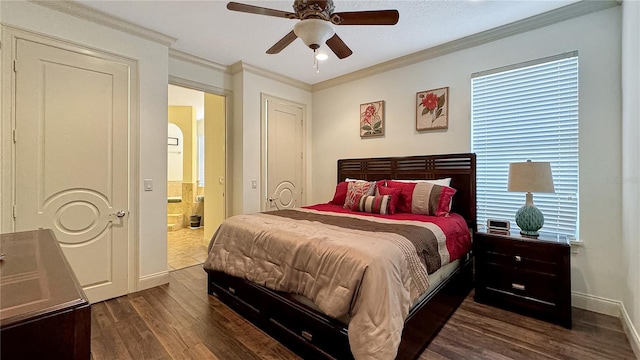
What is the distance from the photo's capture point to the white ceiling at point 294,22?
2555 mm

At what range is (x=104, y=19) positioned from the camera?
2705 mm

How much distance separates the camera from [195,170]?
22.4 ft

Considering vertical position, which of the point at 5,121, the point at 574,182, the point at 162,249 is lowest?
the point at 162,249

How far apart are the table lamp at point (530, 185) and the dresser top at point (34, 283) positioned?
2958mm

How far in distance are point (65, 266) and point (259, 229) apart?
140 cm

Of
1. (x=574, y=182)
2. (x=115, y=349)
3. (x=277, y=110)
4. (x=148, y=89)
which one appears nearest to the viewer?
(x=115, y=349)

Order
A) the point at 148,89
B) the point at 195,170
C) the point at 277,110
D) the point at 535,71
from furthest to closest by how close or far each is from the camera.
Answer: the point at 195,170, the point at 277,110, the point at 148,89, the point at 535,71

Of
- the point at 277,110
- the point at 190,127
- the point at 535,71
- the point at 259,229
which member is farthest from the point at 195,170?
the point at 535,71

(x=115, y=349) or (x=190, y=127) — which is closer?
(x=115, y=349)

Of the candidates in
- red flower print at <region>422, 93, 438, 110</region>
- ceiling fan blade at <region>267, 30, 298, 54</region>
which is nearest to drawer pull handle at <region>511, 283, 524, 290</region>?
red flower print at <region>422, 93, 438, 110</region>

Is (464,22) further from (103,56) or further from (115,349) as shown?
(115,349)

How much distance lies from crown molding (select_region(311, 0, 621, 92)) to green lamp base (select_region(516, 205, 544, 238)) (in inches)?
71.9

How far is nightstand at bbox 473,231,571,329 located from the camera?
2232mm

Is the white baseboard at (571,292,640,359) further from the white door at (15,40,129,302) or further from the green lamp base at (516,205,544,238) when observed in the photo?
the white door at (15,40,129,302)
